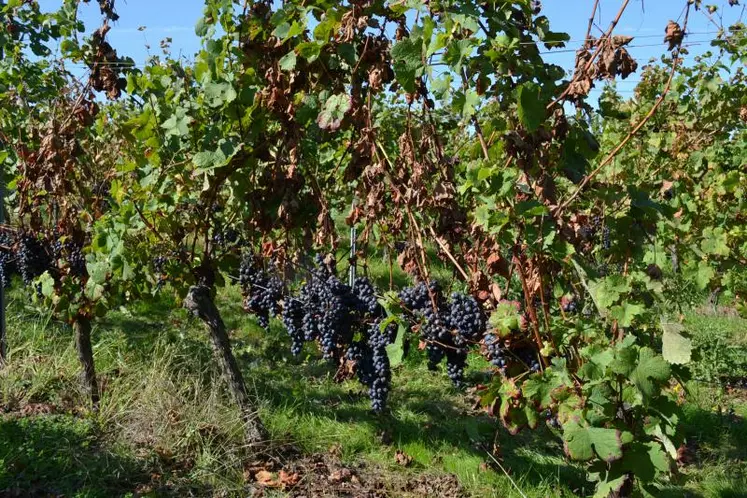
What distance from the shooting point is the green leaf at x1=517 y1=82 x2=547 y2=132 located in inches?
93.9

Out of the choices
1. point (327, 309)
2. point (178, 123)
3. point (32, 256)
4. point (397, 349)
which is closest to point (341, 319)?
point (327, 309)

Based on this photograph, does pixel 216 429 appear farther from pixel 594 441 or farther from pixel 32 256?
pixel 594 441

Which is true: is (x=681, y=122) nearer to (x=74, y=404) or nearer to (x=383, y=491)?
(x=383, y=491)

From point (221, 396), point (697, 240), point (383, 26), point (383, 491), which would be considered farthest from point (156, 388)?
point (697, 240)

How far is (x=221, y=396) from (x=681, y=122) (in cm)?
493

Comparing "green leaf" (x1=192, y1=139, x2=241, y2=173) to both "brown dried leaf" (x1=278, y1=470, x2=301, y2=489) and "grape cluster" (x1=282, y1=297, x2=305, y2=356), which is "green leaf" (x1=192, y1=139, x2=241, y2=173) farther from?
"brown dried leaf" (x1=278, y1=470, x2=301, y2=489)

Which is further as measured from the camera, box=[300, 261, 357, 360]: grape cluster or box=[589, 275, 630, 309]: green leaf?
box=[300, 261, 357, 360]: grape cluster

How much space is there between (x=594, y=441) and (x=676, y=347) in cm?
42

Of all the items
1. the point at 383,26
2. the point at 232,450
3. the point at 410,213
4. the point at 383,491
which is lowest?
the point at 383,491

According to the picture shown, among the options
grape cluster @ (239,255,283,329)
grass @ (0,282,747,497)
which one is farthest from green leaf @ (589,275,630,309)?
grape cluster @ (239,255,283,329)

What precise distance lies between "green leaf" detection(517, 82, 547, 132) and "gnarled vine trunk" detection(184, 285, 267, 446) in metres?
2.39

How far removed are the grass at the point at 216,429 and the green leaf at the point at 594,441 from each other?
0.60m

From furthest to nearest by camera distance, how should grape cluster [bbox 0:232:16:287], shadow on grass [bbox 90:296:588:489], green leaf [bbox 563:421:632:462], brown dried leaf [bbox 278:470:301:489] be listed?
grape cluster [bbox 0:232:16:287] < shadow on grass [bbox 90:296:588:489] < brown dried leaf [bbox 278:470:301:489] < green leaf [bbox 563:421:632:462]

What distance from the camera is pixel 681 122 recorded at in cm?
672
